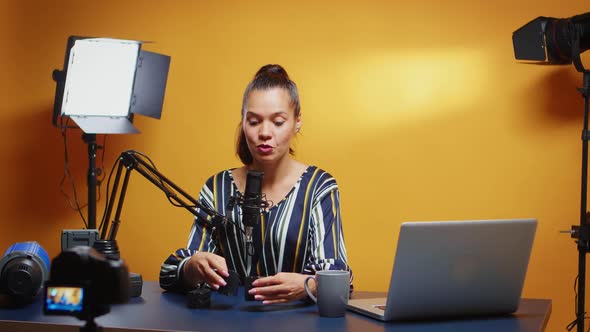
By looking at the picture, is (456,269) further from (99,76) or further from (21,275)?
(99,76)

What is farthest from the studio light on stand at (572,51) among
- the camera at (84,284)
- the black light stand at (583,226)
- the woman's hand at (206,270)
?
the camera at (84,284)

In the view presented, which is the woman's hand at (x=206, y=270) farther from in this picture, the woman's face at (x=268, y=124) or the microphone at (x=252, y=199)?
the woman's face at (x=268, y=124)

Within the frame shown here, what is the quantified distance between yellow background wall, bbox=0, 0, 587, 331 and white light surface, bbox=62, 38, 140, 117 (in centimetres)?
46

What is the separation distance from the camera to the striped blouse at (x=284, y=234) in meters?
2.09

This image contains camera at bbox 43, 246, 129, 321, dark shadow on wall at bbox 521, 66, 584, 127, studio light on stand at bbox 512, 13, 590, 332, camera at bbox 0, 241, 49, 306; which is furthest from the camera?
dark shadow on wall at bbox 521, 66, 584, 127

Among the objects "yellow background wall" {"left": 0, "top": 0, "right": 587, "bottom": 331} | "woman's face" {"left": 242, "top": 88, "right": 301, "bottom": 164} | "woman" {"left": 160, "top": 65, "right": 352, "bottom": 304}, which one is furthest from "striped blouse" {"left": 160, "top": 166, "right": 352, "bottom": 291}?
"yellow background wall" {"left": 0, "top": 0, "right": 587, "bottom": 331}

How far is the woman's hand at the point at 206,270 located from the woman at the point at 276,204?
13cm

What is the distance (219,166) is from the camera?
352cm

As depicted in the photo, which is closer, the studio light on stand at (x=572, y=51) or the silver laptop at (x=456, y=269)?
the silver laptop at (x=456, y=269)

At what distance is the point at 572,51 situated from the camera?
2.90m

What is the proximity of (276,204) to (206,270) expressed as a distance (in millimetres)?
398

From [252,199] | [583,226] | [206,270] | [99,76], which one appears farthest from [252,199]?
[583,226]

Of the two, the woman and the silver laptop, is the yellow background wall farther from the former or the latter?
the silver laptop

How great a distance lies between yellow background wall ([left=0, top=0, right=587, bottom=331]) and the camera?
10.6 feet
